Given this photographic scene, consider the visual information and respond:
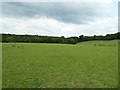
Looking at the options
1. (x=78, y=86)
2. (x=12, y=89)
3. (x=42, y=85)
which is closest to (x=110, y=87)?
(x=78, y=86)

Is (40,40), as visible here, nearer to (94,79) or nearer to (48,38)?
(48,38)

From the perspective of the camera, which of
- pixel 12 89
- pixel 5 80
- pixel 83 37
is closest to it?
pixel 12 89

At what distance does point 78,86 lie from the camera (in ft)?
43.7

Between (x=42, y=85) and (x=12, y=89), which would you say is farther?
(x=42, y=85)

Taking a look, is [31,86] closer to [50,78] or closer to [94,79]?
[50,78]

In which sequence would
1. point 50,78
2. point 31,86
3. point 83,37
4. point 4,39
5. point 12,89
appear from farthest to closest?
1. point 83,37
2. point 4,39
3. point 50,78
4. point 31,86
5. point 12,89

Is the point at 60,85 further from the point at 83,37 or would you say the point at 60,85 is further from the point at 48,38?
the point at 83,37

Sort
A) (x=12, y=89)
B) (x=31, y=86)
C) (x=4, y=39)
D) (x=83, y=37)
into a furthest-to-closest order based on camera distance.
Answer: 1. (x=83, y=37)
2. (x=4, y=39)
3. (x=31, y=86)
4. (x=12, y=89)

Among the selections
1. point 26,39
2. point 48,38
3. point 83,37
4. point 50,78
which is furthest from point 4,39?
point 50,78

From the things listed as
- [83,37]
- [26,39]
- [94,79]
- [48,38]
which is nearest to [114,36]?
[83,37]

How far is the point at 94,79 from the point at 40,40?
11414 centimetres

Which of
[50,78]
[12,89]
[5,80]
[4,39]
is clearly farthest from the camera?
[4,39]

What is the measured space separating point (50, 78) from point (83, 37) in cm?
12345

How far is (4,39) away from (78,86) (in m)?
112
